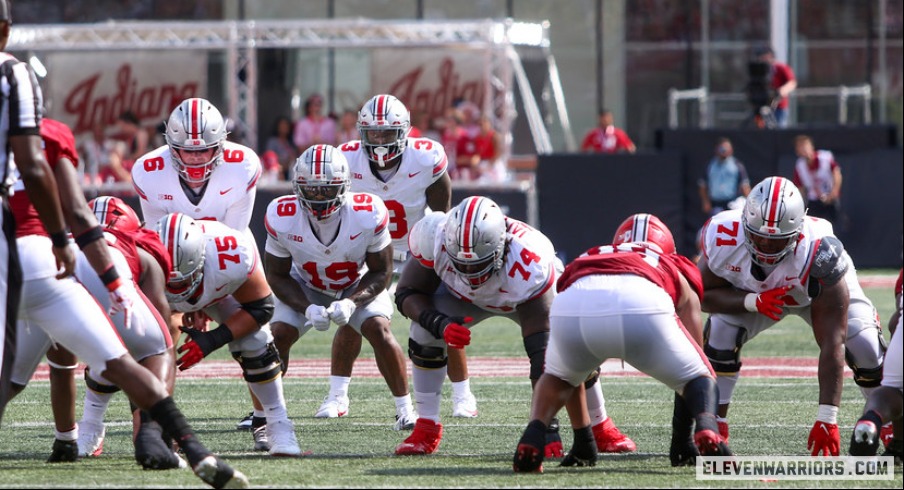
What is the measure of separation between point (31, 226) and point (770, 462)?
3.06 metres

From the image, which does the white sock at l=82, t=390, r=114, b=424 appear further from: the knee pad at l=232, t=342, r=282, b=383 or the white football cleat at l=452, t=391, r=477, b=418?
the white football cleat at l=452, t=391, r=477, b=418

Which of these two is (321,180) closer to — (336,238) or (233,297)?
(336,238)

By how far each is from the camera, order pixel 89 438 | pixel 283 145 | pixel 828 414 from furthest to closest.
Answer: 1. pixel 283 145
2. pixel 89 438
3. pixel 828 414

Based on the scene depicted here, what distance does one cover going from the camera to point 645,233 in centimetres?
639

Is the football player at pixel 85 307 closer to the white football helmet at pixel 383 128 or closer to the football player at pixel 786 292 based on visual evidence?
the football player at pixel 786 292

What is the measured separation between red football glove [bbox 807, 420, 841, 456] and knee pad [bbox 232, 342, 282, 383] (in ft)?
7.83

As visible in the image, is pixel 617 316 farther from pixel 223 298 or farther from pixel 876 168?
pixel 876 168

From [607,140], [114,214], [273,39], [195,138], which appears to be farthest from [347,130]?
[114,214]

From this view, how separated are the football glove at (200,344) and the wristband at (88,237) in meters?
1.24

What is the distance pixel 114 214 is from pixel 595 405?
2.39m

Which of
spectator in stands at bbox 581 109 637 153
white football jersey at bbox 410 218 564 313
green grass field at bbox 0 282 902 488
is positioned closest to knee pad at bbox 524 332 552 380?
white football jersey at bbox 410 218 564 313

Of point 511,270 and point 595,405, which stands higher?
point 511,270

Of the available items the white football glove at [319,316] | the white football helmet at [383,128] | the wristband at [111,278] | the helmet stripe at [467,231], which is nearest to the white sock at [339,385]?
the white football glove at [319,316]

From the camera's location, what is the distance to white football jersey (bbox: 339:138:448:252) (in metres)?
8.71
